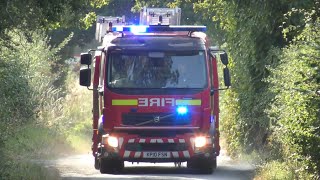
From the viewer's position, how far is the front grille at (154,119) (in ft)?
56.2

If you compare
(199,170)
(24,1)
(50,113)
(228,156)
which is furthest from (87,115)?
(24,1)

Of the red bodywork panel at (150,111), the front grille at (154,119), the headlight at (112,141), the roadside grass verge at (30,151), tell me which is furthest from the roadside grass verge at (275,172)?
the roadside grass verge at (30,151)

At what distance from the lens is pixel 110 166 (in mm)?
18297

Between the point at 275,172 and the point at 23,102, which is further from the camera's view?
the point at 23,102

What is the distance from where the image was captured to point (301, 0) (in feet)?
60.6

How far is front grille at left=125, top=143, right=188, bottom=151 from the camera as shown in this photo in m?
17.1

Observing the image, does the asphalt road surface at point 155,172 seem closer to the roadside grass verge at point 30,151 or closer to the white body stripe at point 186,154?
the white body stripe at point 186,154

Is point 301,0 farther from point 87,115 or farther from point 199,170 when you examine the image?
point 87,115

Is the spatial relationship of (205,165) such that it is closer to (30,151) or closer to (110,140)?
(110,140)

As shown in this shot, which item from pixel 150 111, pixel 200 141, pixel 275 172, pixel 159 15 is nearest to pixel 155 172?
pixel 200 141

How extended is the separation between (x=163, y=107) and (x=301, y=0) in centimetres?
418

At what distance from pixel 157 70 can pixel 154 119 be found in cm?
106

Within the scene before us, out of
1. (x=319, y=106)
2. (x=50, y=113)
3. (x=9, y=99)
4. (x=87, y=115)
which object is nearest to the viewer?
(x=319, y=106)

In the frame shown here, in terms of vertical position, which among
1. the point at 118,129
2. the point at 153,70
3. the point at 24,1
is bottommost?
the point at 118,129
